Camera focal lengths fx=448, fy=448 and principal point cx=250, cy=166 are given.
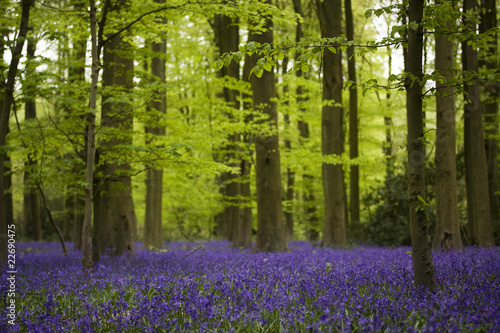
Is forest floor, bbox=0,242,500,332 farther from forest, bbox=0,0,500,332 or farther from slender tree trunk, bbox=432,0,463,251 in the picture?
slender tree trunk, bbox=432,0,463,251

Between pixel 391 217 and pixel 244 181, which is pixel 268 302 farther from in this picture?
pixel 391 217

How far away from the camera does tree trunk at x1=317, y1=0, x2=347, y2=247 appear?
50.0 feet

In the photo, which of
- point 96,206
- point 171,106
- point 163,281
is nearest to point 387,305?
point 163,281

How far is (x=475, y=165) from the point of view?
13.5 m

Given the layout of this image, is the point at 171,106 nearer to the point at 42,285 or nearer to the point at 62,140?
the point at 62,140

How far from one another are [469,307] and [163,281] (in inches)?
142

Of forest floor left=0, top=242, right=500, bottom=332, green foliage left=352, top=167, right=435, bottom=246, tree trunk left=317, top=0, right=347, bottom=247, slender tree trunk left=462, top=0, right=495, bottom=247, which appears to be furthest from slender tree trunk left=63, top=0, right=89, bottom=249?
green foliage left=352, top=167, right=435, bottom=246

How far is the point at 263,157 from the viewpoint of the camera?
42.4 ft

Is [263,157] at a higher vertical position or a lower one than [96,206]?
higher

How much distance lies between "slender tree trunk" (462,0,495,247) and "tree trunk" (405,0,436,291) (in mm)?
8993

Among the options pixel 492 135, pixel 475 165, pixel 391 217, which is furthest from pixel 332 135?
pixel 492 135

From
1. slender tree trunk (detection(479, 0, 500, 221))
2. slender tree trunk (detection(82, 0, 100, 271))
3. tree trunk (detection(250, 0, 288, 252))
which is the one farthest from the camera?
slender tree trunk (detection(479, 0, 500, 221))

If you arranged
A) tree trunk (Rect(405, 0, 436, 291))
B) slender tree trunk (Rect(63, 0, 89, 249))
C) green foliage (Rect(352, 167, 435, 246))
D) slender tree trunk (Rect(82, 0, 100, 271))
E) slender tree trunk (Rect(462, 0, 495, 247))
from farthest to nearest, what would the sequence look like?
1. green foliage (Rect(352, 167, 435, 246))
2. slender tree trunk (Rect(462, 0, 495, 247))
3. slender tree trunk (Rect(63, 0, 89, 249))
4. slender tree trunk (Rect(82, 0, 100, 271))
5. tree trunk (Rect(405, 0, 436, 291))

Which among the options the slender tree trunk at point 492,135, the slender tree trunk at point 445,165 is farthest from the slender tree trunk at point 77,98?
the slender tree trunk at point 492,135
